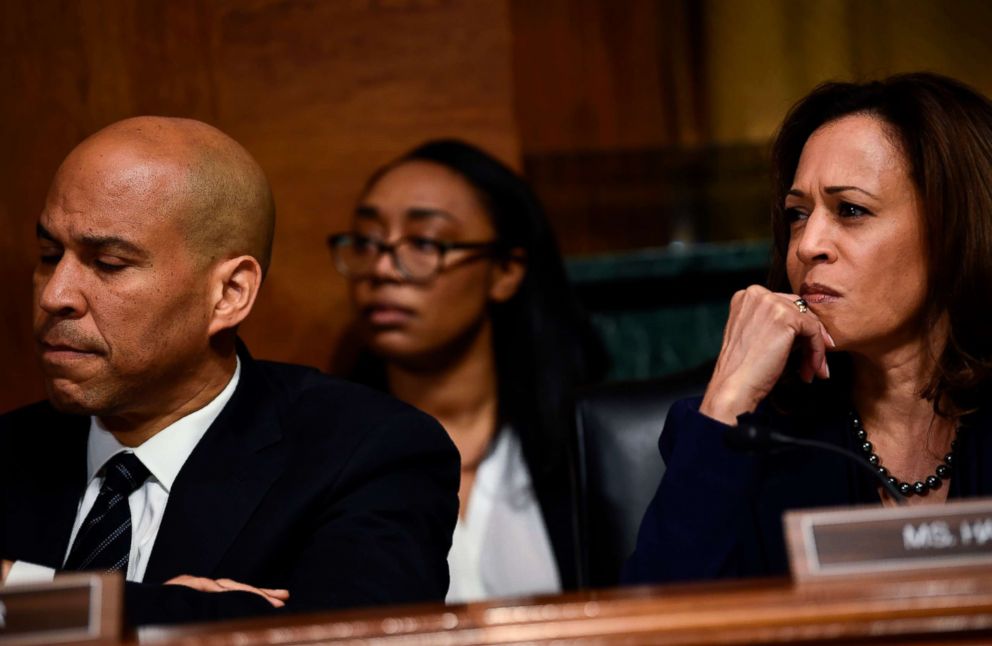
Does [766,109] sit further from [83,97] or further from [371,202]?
[83,97]

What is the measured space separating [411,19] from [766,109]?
3.66ft

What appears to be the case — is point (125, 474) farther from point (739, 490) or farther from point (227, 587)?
point (739, 490)

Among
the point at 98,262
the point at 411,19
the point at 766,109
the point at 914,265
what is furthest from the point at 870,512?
the point at 766,109

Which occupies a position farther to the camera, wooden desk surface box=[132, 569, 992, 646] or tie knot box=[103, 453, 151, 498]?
tie knot box=[103, 453, 151, 498]

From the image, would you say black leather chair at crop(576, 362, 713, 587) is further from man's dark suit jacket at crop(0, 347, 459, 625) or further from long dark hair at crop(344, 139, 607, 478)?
long dark hair at crop(344, 139, 607, 478)

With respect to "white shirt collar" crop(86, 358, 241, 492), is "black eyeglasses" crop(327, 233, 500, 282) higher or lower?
higher

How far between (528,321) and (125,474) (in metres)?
1.30

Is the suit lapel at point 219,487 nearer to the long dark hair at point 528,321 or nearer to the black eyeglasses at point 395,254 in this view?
the black eyeglasses at point 395,254

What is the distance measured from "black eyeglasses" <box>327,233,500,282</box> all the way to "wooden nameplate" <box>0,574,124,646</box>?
1.68 m

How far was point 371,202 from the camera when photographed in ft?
9.16

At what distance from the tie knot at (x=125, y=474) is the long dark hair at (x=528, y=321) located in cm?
109

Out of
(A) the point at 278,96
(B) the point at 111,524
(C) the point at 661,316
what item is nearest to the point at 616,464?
(B) the point at 111,524

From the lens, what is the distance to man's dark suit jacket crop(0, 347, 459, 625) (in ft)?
5.27

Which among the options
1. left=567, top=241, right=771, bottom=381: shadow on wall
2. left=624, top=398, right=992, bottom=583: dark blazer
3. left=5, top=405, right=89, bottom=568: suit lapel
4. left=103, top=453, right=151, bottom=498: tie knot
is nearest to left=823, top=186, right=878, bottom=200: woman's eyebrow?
left=624, top=398, right=992, bottom=583: dark blazer
